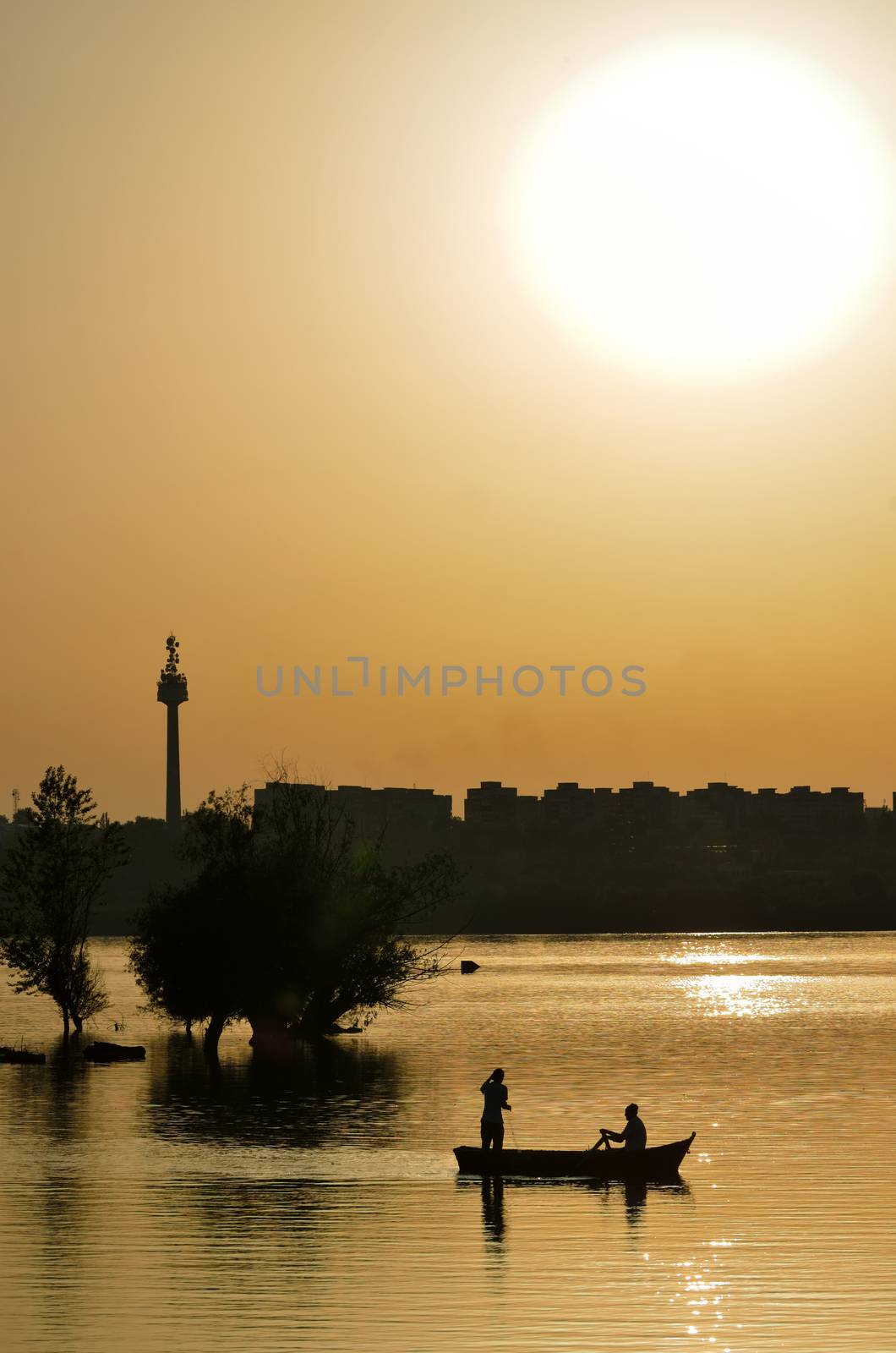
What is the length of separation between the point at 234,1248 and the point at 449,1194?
808 cm

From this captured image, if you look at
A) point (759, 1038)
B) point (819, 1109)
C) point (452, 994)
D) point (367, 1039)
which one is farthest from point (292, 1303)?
point (452, 994)

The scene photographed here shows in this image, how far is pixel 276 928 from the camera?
81375 millimetres

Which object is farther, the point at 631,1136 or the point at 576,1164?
the point at 631,1136

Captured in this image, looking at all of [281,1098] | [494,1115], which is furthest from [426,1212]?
[281,1098]

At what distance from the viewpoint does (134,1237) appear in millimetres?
37031

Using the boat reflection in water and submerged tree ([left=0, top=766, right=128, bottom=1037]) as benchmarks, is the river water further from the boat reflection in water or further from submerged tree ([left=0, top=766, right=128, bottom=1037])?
submerged tree ([left=0, top=766, right=128, bottom=1037])

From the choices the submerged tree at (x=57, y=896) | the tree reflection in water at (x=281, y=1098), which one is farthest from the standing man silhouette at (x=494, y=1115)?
the submerged tree at (x=57, y=896)

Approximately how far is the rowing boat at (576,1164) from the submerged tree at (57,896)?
5122cm

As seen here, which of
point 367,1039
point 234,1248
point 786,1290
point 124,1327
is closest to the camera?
point 124,1327

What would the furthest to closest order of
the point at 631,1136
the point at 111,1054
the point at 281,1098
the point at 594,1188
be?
the point at 111,1054 < the point at 281,1098 < the point at 631,1136 < the point at 594,1188

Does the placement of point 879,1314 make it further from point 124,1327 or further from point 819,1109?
point 819,1109

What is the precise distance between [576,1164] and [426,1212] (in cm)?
500

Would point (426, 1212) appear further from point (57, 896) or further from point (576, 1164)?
point (57, 896)

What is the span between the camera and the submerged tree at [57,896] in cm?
9469
